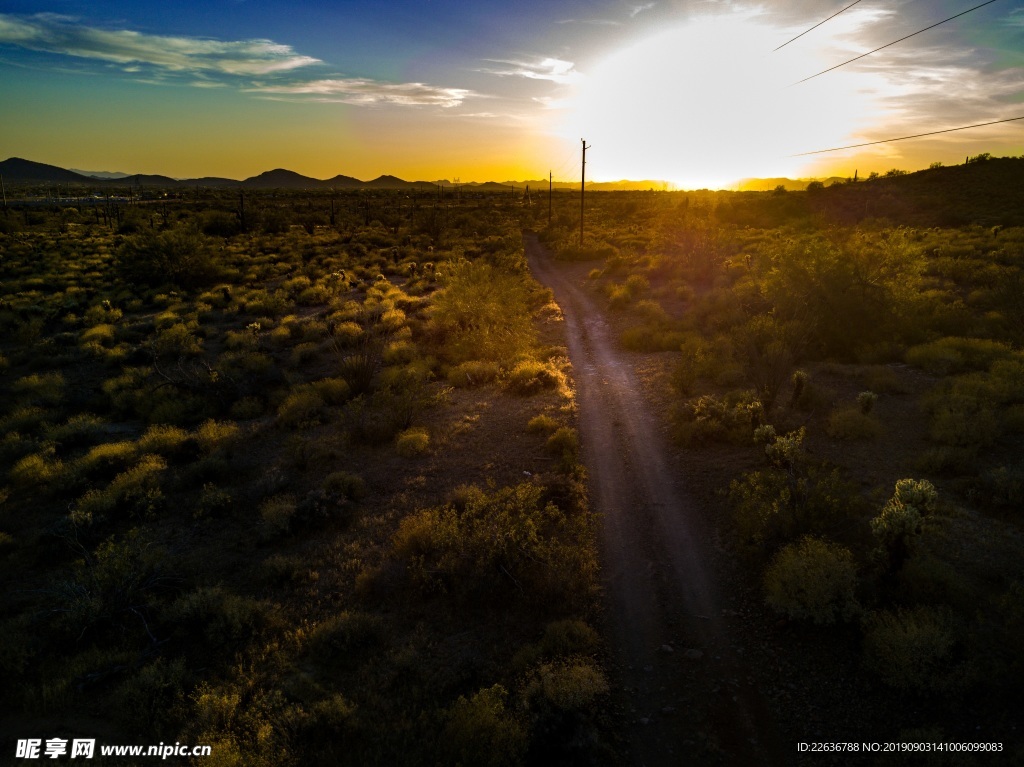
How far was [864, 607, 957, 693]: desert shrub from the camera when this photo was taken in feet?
18.6

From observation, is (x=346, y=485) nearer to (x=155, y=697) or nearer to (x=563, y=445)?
(x=563, y=445)

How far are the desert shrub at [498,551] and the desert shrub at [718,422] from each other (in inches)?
158

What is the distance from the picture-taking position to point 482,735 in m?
5.40

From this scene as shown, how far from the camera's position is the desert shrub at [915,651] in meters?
5.66

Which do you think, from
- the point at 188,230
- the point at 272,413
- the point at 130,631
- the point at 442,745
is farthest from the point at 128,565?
the point at 188,230

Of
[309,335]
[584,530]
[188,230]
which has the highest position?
[188,230]

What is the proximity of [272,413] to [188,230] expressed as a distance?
84.8ft

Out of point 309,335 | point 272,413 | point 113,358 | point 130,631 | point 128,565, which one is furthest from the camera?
point 309,335

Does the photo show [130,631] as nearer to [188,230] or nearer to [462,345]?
[462,345]

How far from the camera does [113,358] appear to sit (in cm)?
1859

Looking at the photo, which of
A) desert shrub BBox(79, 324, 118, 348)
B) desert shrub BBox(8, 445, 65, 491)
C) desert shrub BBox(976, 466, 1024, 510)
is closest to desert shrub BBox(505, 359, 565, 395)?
desert shrub BBox(976, 466, 1024, 510)

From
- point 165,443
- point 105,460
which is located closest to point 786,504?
point 165,443

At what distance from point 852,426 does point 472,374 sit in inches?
408

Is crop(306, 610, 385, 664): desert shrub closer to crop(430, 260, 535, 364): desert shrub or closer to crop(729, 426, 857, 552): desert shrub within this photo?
crop(729, 426, 857, 552): desert shrub
